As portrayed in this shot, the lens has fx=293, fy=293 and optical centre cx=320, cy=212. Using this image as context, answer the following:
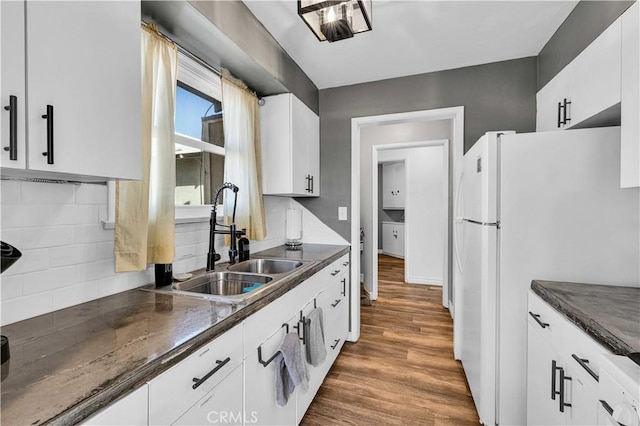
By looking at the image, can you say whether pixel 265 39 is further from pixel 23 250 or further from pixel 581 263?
pixel 581 263

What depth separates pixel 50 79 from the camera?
0.78 metres

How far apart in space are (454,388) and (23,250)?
2.51 metres

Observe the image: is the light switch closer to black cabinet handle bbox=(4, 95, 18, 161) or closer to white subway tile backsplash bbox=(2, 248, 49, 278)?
white subway tile backsplash bbox=(2, 248, 49, 278)

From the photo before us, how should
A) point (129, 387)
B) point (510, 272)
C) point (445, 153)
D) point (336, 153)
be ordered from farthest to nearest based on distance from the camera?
point (445, 153), point (336, 153), point (510, 272), point (129, 387)

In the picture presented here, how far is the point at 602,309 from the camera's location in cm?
110

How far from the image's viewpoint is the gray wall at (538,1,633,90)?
56.2 inches

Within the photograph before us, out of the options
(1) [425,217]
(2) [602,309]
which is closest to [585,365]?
(2) [602,309]

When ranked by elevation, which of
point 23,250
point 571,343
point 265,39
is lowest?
point 571,343

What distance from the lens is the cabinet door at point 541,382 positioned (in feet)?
4.02

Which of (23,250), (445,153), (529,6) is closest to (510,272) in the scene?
(529,6)

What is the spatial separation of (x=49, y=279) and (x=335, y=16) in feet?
5.32

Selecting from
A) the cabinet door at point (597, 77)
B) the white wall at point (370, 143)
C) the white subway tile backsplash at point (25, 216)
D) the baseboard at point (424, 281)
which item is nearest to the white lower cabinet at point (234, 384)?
the white subway tile backsplash at point (25, 216)

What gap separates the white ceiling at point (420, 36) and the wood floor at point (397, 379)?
245cm

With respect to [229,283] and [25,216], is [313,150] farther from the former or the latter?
[25,216]
